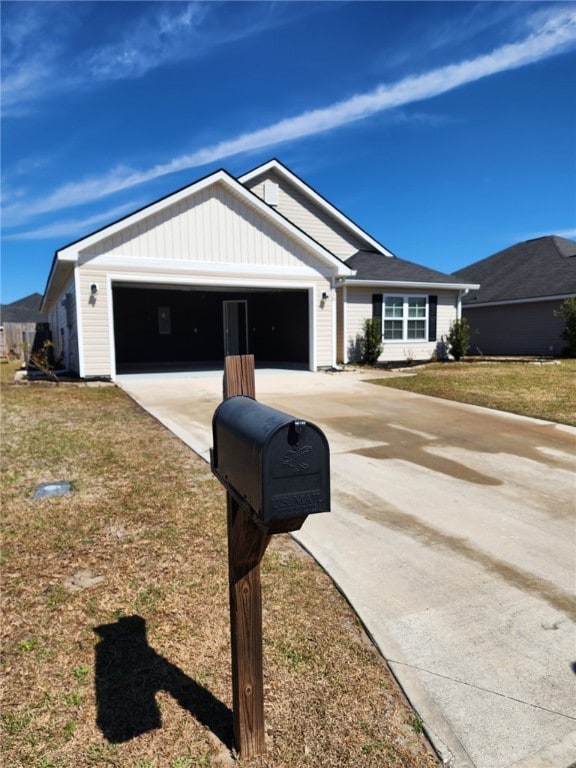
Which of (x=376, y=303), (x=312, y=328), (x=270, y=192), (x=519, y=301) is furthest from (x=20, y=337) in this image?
(x=519, y=301)

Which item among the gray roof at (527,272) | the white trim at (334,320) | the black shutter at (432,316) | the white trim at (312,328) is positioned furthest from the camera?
the gray roof at (527,272)

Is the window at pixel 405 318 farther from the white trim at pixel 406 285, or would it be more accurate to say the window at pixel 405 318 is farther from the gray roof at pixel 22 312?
the gray roof at pixel 22 312

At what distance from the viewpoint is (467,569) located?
3.39 meters

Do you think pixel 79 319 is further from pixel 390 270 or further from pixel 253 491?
pixel 253 491

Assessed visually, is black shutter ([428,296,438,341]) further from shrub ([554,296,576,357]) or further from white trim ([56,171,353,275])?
shrub ([554,296,576,357])

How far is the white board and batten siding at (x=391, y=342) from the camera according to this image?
16609 millimetres

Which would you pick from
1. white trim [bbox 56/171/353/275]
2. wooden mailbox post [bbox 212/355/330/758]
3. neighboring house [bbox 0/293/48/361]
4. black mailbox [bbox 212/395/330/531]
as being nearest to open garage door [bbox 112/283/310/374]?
white trim [bbox 56/171/353/275]

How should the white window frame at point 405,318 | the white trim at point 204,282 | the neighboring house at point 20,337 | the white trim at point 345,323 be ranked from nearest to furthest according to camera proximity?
the white trim at point 204,282 < the white trim at point 345,323 < the white window frame at point 405,318 < the neighboring house at point 20,337

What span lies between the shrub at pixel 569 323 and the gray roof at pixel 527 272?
45.1 inches

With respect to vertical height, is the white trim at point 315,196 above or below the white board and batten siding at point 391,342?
above

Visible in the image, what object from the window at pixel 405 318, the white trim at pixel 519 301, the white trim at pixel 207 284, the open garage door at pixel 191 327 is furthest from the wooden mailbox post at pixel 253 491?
the white trim at pixel 519 301

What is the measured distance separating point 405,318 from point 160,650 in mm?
16054


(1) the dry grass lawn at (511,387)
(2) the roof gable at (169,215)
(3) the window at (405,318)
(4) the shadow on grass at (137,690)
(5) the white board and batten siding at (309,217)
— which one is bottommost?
(4) the shadow on grass at (137,690)

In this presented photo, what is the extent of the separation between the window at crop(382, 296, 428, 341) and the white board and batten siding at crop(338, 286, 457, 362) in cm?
18
